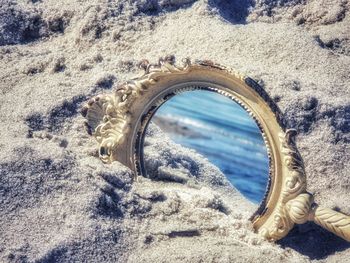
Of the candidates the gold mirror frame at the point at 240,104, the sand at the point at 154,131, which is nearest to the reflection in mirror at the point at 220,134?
the sand at the point at 154,131

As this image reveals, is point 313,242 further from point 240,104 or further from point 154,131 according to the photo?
point 154,131

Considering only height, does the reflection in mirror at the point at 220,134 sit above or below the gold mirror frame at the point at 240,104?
below

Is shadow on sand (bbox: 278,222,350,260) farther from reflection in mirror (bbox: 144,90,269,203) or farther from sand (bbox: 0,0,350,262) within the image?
reflection in mirror (bbox: 144,90,269,203)

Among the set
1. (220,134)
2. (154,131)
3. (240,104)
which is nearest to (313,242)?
(240,104)

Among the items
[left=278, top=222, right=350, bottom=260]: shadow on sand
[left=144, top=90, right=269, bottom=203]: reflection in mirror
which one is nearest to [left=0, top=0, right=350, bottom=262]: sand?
[left=278, top=222, right=350, bottom=260]: shadow on sand

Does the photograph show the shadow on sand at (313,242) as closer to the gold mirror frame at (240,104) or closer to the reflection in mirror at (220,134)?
the gold mirror frame at (240,104)

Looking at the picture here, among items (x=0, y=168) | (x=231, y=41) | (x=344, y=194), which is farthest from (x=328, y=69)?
(x=0, y=168)
